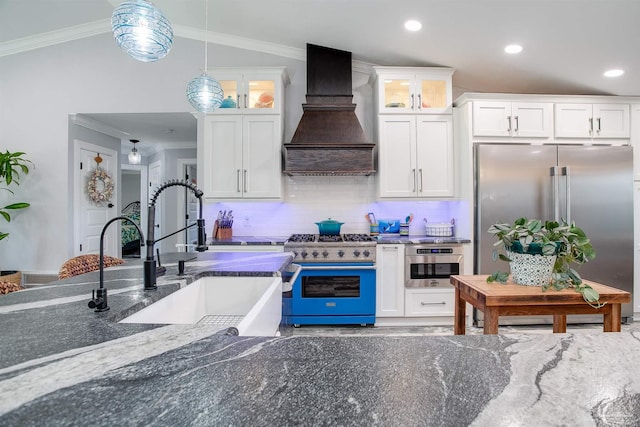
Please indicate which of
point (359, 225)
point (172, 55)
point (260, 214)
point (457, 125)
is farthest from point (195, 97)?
point (457, 125)

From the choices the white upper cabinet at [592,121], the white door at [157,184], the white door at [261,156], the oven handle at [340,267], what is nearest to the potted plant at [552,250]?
the oven handle at [340,267]

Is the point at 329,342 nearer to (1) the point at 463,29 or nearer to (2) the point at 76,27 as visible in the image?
(1) the point at 463,29

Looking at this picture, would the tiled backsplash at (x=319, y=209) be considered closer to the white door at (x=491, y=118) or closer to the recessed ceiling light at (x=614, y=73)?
the white door at (x=491, y=118)

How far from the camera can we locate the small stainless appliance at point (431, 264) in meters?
3.26

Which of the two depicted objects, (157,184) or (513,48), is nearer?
(513,48)

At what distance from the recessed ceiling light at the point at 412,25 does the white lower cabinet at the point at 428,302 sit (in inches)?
101

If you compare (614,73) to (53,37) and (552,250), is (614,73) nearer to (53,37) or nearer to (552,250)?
(552,250)

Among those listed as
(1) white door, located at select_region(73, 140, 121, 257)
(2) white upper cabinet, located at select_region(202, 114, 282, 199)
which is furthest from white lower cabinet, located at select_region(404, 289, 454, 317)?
(1) white door, located at select_region(73, 140, 121, 257)

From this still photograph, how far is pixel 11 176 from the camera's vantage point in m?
3.65

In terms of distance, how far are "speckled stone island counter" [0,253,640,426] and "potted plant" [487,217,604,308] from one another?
928 mm

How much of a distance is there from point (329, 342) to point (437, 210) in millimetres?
3404

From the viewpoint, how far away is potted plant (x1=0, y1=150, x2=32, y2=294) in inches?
139

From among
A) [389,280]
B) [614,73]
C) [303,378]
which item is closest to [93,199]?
[389,280]

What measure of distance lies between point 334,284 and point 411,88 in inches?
90.2
